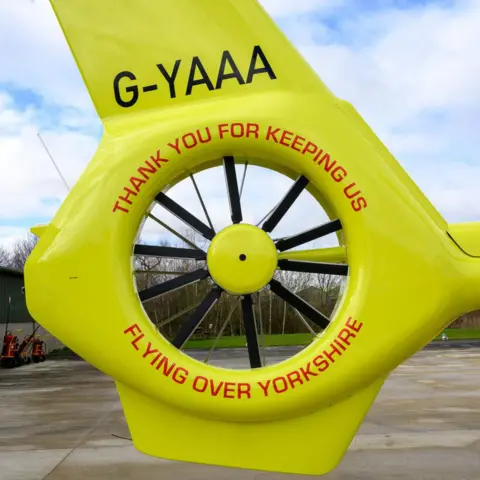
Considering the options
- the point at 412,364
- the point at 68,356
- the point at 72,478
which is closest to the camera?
the point at 72,478

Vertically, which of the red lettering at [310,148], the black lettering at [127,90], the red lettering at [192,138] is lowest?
the red lettering at [310,148]

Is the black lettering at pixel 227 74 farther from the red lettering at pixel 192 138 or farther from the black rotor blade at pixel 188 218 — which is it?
the black rotor blade at pixel 188 218

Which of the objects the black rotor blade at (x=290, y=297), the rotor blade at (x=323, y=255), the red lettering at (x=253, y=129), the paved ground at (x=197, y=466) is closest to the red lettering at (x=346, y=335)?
the black rotor blade at (x=290, y=297)

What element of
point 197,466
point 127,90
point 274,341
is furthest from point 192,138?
point 274,341

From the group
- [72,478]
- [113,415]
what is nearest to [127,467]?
[72,478]

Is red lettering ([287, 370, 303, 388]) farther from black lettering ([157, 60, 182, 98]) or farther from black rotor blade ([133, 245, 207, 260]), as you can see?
black lettering ([157, 60, 182, 98])

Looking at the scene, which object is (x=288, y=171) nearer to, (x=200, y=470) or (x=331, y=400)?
(x=331, y=400)

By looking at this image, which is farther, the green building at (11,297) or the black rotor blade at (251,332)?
the green building at (11,297)
